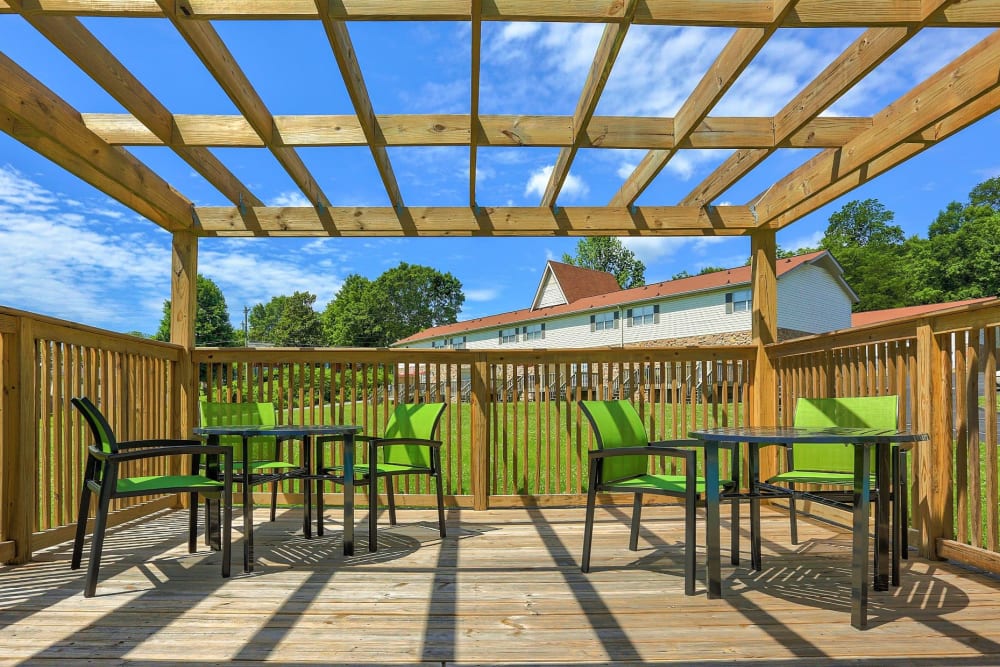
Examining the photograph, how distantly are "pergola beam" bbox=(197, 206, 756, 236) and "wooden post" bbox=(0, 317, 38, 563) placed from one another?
6.82 feet

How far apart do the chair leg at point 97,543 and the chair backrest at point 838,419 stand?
354 cm

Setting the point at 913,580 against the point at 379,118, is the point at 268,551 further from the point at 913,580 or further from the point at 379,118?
the point at 913,580

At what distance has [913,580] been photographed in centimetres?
311

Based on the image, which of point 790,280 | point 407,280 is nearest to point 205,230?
point 790,280

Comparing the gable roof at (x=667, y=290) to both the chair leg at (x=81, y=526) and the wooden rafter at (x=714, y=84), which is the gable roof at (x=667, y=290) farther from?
the chair leg at (x=81, y=526)

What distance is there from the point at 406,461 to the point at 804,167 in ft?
11.5

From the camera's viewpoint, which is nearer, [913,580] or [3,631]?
[3,631]

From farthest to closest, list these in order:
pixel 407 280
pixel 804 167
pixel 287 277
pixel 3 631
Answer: pixel 287 277
pixel 407 280
pixel 804 167
pixel 3 631

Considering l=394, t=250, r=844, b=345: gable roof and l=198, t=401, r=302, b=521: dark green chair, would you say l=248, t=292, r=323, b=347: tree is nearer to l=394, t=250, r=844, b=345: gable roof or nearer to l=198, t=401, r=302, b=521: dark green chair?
l=394, t=250, r=844, b=345: gable roof

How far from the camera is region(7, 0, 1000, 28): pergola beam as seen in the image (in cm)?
266

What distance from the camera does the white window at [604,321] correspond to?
24.5m

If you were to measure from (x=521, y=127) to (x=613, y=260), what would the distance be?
43791mm

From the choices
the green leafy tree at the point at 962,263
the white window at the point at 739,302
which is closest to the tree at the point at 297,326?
the white window at the point at 739,302

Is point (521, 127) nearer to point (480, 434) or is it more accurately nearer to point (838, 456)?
point (480, 434)
